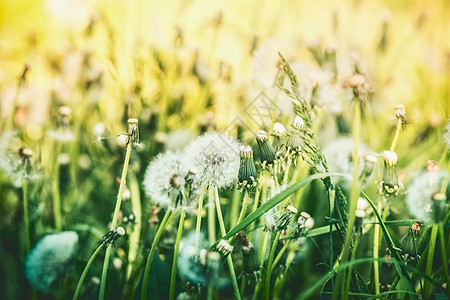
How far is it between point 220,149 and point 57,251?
0.86 feet

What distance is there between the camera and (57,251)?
50cm

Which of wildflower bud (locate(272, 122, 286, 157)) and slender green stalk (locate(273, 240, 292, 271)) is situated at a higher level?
wildflower bud (locate(272, 122, 286, 157))

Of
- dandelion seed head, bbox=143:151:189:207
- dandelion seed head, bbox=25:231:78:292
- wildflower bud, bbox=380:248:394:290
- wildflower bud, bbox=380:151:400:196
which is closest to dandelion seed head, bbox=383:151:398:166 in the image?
wildflower bud, bbox=380:151:400:196

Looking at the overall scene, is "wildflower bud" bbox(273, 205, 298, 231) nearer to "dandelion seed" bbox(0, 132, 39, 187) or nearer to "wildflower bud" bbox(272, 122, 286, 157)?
"wildflower bud" bbox(272, 122, 286, 157)

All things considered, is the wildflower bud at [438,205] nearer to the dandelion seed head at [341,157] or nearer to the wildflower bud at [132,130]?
the dandelion seed head at [341,157]

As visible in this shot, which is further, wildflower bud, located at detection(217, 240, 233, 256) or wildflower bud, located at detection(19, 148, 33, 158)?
wildflower bud, located at detection(19, 148, 33, 158)

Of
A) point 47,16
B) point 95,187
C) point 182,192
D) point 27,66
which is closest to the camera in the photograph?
point 182,192

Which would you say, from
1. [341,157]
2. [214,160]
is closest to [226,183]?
[214,160]

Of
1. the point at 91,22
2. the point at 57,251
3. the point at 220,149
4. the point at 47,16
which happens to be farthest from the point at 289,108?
the point at 47,16

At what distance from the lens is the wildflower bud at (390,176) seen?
44 cm

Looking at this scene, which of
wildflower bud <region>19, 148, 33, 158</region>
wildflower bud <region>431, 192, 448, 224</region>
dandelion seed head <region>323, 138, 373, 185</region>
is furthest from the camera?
dandelion seed head <region>323, 138, 373, 185</region>

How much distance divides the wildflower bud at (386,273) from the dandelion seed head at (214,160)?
23 cm

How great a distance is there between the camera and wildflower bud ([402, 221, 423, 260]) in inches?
17.8

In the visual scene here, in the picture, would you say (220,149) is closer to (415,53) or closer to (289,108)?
(289,108)
